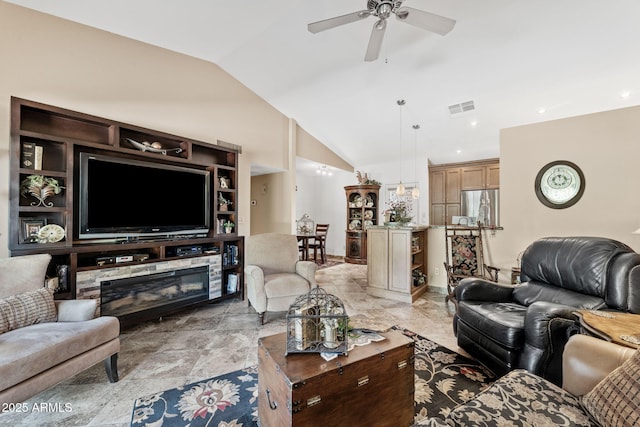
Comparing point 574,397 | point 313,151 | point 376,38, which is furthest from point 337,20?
point 313,151

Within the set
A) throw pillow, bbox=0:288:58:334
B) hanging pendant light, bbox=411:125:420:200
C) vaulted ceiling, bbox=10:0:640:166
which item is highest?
vaulted ceiling, bbox=10:0:640:166

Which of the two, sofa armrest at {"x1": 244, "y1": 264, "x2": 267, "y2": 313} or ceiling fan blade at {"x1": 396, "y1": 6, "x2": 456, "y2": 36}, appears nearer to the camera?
ceiling fan blade at {"x1": 396, "y1": 6, "x2": 456, "y2": 36}

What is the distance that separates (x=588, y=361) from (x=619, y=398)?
300mm

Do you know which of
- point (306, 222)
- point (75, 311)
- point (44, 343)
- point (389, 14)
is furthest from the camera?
point (306, 222)

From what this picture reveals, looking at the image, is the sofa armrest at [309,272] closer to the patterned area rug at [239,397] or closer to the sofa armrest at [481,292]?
the patterned area rug at [239,397]

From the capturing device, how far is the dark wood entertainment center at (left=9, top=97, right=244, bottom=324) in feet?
7.41

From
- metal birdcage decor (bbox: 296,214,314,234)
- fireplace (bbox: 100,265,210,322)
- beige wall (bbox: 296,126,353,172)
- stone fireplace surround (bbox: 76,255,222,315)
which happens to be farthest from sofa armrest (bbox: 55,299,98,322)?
metal birdcage decor (bbox: 296,214,314,234)

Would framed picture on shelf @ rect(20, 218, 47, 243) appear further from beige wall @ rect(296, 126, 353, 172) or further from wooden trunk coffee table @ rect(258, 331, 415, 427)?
beige wall @ rect(296, 126, 353, 172)

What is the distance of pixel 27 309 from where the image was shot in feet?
5.84

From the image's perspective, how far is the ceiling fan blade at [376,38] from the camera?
2192 mm

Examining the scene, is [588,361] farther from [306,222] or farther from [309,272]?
[306,222]

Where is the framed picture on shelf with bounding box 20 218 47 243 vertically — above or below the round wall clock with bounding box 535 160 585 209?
below

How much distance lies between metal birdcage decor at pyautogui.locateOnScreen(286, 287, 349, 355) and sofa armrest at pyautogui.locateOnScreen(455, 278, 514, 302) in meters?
1.52

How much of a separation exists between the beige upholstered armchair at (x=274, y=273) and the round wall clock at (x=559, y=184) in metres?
3.05
